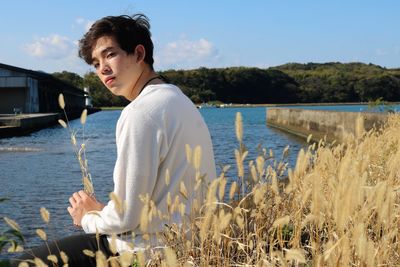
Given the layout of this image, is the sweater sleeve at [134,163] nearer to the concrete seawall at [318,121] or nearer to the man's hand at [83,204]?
the man's hand at [83,204]

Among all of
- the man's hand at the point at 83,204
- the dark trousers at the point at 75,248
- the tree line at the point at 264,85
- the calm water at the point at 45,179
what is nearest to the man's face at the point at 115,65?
the man's hand at the point at 83,204

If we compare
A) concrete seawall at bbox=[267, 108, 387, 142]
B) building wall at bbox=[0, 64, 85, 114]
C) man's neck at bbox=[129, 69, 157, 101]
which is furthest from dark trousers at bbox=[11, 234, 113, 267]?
building wall at bbox=[0, 64, 85, 114]

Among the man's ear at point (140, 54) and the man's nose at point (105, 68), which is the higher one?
the man's ear at point (140, 54)

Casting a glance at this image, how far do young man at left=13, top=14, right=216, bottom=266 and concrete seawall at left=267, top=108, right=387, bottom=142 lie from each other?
10.6m

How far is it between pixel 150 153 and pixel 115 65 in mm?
433

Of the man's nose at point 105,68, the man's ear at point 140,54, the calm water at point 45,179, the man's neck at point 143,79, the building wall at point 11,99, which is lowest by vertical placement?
the calm water at point 45,179

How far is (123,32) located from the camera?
2221 millimetres

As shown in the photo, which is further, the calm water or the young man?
the calm water

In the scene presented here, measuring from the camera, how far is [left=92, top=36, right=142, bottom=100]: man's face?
2217 mm

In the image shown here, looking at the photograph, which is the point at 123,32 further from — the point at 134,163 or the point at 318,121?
the point at 318,121

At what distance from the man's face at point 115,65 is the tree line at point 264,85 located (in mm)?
100718

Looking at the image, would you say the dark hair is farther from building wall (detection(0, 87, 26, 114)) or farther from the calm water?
building wall (detection(0, 87, 26, 114))

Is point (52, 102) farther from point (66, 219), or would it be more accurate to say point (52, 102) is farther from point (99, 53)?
point (99, 53)

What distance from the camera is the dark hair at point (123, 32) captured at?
2215mm
